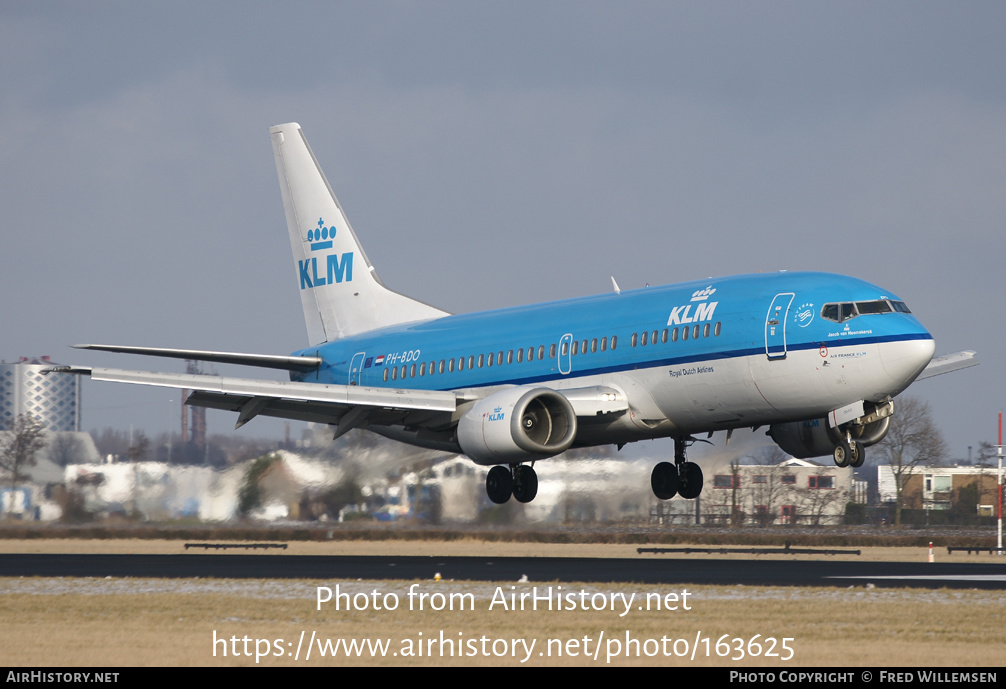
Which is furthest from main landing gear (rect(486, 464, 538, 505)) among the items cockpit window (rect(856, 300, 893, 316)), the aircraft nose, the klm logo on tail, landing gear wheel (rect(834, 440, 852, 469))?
the aircraft nose

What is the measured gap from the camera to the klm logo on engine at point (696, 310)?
115 feet

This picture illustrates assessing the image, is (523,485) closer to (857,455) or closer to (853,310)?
(857,455)

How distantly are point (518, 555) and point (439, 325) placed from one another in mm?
7960

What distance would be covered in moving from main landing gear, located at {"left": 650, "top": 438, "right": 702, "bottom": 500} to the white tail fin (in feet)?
36.9

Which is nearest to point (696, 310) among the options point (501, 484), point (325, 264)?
point (501, 484)

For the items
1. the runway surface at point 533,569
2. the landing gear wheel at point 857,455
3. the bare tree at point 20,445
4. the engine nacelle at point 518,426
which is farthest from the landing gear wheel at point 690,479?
the bare tree at point 20,445

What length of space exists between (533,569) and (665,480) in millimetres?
9148

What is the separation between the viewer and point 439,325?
44406mm

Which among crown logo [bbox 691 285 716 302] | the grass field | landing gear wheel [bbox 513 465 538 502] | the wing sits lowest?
the grass field

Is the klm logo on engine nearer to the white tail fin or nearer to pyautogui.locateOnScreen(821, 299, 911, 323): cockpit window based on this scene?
pyautogui.locateOnScreen(821, 299, 911, 323): cockpit window

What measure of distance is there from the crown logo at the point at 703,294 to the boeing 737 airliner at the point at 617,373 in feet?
0.23

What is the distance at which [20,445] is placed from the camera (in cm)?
5188

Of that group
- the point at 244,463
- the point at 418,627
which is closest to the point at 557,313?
the point at 244,463

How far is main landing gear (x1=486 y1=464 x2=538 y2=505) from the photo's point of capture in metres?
42.7
